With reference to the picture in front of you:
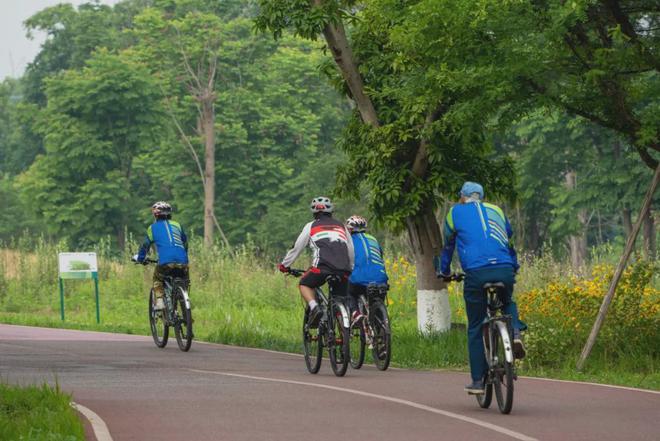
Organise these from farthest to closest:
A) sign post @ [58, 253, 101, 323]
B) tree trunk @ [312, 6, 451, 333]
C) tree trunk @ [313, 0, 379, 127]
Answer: sign post @ [58, 253, 101, 323]
tree trunk @ [313, 0, 379, 127]
tree trunk @ [312, 6, 451, 333]

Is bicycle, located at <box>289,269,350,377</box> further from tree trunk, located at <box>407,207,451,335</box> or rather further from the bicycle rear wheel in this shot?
tree trunk, located at <box>407,207,451,335</box>

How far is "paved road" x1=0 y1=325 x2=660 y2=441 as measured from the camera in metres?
10.8

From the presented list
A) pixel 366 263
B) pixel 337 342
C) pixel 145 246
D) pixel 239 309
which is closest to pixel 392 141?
pixel 145 246

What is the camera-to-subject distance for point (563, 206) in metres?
50.2

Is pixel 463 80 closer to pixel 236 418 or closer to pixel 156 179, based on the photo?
pixel 236 418

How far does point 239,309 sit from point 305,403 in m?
19.5

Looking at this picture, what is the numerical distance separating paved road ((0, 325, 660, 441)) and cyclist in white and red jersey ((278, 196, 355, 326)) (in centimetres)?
95

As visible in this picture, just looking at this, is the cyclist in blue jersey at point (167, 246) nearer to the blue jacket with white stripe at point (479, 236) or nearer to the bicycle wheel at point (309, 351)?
the bicycle wheel at point (309, 351)

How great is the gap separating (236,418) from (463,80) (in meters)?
6.77

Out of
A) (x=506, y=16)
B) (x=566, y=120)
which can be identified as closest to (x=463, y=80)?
(x=506, y=16)

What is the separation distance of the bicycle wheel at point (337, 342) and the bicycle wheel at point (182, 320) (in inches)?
153

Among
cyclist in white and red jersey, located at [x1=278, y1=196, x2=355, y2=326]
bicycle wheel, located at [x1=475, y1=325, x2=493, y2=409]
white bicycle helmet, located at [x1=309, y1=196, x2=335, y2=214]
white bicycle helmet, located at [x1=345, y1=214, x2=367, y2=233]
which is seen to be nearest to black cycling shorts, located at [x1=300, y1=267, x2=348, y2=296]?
cyclist in white and red jersey, located at [x1=278, y1=196, x2=355, y2=326]

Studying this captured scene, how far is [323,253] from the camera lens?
16234mm

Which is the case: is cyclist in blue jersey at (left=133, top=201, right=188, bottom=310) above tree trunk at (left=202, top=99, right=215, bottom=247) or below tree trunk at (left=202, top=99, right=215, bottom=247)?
below
